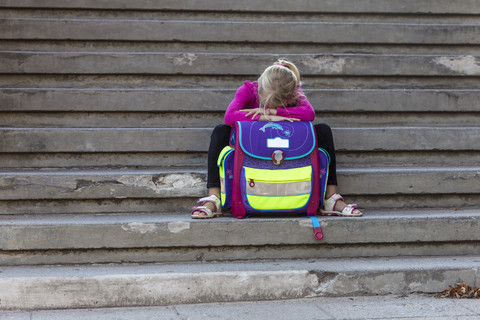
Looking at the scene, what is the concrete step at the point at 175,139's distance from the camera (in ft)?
13.9

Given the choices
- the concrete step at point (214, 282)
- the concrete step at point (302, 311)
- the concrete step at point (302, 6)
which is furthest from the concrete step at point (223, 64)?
the concrete step at point (302, 311)

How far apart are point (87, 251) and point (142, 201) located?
21.3 inches

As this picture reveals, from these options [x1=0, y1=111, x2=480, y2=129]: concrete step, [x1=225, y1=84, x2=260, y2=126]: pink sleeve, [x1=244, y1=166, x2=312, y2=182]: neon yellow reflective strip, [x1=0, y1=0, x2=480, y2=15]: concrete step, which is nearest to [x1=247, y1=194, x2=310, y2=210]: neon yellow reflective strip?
[x1=244, y1=166, x2=312, y2=182]: neon yellow reflective strip

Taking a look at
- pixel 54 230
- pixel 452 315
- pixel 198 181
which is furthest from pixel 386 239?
pixel 54 230

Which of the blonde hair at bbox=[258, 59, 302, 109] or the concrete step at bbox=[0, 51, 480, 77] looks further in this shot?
the concrete step at bbox=[0, 51, 480, 77]

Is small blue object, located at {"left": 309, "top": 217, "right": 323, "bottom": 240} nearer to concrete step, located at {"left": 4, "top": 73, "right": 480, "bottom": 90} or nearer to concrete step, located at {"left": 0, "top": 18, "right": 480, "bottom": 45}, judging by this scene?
concrete step, located at {"left": 4, "top": 73, "right": 480, "bottom": 90}

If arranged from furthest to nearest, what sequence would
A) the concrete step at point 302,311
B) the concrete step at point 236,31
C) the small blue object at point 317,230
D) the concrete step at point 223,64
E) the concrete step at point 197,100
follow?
the concrete step at point 236,31 < the concrete step at point 223,64 < the concrete step at point 197,100 < the small blue object at point 317,230 < the concrete step at point 302,311

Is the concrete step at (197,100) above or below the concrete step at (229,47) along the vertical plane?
below

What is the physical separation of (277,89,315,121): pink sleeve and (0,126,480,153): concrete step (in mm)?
440

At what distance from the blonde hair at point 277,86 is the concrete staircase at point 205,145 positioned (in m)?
0.58

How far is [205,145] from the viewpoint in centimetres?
436

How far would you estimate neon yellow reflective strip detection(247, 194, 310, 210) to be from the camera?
3713 mm

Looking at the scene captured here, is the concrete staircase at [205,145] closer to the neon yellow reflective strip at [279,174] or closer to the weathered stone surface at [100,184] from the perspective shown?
the weathered stone surface at [100,184]

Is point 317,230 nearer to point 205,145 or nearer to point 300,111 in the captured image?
point 300,111
